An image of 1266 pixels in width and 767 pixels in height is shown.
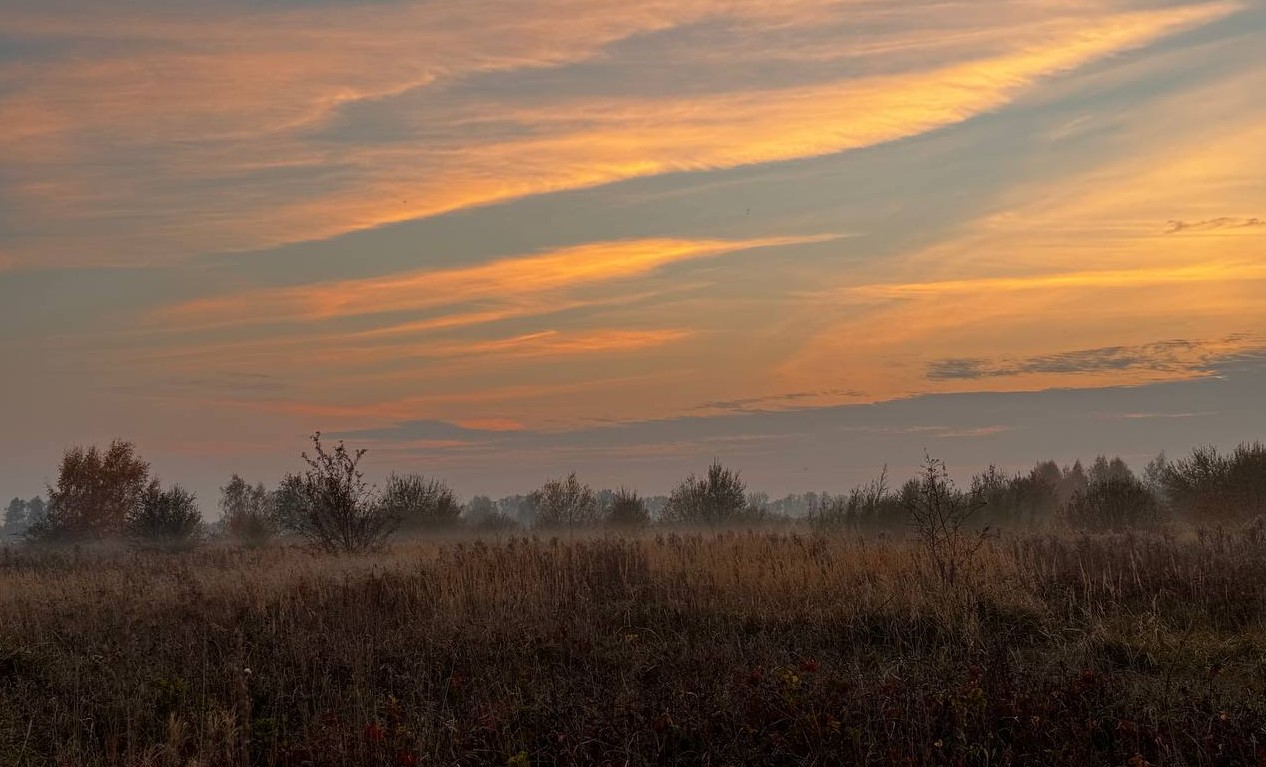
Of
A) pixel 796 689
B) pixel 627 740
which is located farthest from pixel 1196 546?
pixel 627 740

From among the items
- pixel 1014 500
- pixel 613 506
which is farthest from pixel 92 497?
pixel 1014 500

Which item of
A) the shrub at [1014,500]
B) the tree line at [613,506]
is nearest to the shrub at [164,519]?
the tree line at [613,506]

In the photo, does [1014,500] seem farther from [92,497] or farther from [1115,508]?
[92,497]

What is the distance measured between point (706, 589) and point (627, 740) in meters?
6.43

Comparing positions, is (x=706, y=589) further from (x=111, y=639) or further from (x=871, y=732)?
(x=111, y=639)

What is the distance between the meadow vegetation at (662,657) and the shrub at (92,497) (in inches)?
1325

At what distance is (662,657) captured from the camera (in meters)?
9.53

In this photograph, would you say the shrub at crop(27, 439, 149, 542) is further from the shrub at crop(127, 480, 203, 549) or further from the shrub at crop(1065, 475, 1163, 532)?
the shrub at crop(1065, 475, 1163, 532)

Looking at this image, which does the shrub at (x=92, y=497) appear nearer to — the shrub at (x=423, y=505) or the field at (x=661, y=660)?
the shrub at (x=423, y=505)

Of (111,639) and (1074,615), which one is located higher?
(111,639)

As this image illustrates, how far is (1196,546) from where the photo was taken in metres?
15.7

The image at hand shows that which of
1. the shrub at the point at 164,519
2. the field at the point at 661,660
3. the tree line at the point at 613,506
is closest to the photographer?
the field at the point at 661,660

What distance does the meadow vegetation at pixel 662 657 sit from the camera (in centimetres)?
682

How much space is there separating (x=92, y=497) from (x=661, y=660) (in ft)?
160
